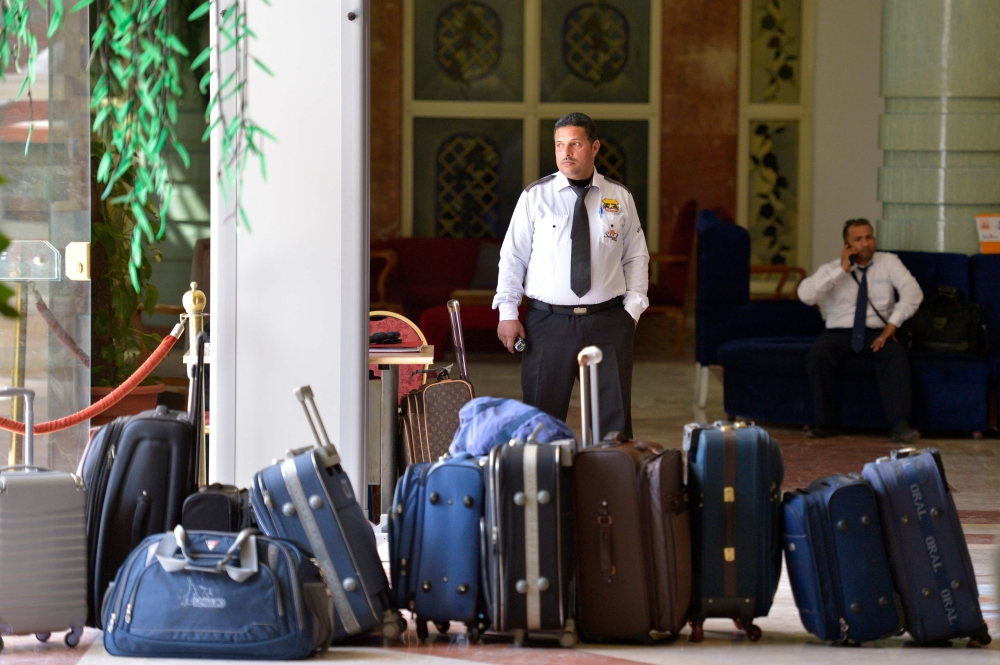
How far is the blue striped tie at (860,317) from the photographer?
632 cm

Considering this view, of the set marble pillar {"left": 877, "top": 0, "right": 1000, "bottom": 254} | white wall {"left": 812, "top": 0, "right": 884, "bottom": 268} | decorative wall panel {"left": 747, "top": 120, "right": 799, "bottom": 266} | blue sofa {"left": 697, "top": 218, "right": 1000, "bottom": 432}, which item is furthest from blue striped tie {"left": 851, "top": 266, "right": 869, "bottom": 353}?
decorative wall panel {"left": 747, "top": 120, "right": 799, "bottom": 266}

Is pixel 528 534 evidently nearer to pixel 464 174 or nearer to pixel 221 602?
pixel 221 602

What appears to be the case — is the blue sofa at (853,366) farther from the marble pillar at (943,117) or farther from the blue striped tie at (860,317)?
the marble pillar at (943,117)

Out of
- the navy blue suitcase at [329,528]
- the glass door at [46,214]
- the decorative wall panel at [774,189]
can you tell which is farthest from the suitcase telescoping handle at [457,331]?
the decorative wall panel at [774,189]

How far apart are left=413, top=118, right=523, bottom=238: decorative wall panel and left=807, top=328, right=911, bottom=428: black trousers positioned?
508 cm

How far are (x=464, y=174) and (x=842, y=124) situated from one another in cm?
338

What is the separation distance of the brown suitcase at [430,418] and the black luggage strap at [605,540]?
134cm

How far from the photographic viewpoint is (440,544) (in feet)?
9.74

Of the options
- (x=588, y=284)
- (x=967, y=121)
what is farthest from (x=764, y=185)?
(x=588, y=284)

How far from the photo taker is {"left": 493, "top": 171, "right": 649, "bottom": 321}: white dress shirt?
168 inches

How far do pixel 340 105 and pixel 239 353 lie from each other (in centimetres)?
82

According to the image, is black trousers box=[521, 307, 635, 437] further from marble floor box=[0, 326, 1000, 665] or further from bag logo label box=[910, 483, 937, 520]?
bag logo label box=[910, 483, 937, 520]

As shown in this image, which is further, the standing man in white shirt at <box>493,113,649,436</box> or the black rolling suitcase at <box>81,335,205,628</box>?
the standing man in white shirt at <box>493,113,649,436</box>

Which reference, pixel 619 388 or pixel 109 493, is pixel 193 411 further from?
pixel 619 388
